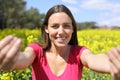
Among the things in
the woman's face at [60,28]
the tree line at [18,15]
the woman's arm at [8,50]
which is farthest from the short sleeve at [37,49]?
the tree line at [18,15]

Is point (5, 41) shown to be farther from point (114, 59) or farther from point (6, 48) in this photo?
point (114, 59)

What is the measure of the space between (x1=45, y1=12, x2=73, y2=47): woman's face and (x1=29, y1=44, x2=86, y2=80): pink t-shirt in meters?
0.15

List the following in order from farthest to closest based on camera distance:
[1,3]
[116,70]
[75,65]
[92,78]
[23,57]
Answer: [1,3] < [92,78] < [75,65] < [23,57] < [116,70]

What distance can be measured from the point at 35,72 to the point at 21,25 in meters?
31.8

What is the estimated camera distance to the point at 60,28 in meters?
2.12

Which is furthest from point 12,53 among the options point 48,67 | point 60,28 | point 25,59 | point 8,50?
point 48,67

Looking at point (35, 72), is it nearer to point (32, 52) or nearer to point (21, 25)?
point (32, 52)

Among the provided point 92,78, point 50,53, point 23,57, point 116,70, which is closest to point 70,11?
point 50,53

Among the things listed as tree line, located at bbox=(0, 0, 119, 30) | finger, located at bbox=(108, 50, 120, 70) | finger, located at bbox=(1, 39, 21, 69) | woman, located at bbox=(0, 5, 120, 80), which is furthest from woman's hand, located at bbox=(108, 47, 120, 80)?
tree line, located at bbox=(0, 0, 119, 30)

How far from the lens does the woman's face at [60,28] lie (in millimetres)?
2118

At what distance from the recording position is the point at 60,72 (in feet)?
7.41

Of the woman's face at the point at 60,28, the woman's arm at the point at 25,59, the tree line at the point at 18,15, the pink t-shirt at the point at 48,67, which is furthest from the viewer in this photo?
the tree line at the point at 18,15

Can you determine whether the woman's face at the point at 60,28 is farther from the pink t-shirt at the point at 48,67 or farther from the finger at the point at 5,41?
the finger at the point at 5,41

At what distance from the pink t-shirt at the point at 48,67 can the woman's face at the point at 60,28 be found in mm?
148
